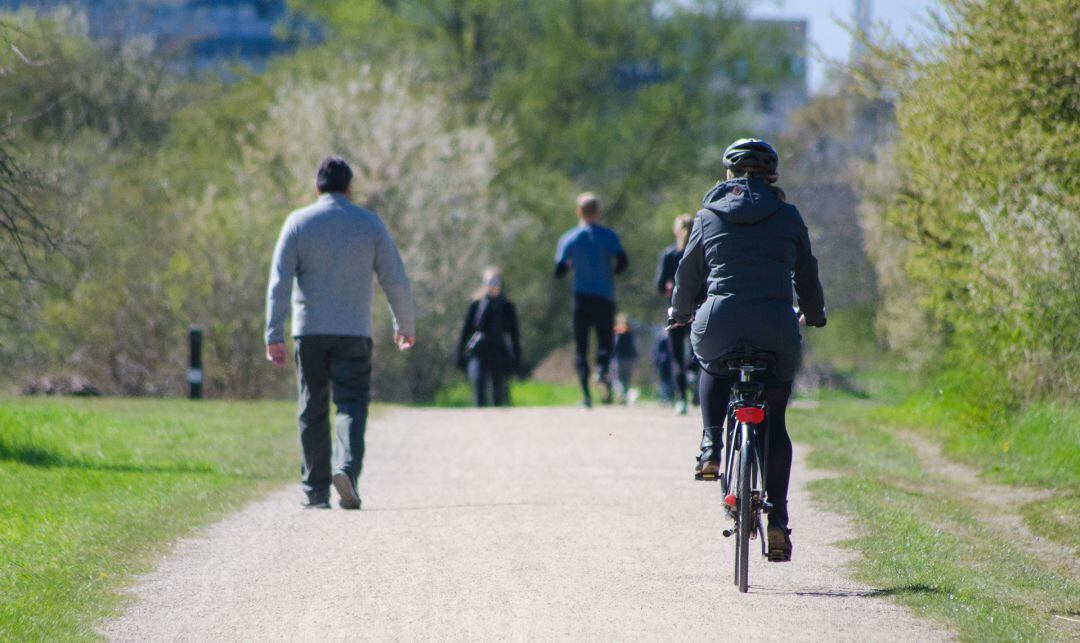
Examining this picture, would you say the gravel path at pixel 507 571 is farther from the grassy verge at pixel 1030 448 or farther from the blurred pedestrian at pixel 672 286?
the blurred pedestrian at pixel 672 286

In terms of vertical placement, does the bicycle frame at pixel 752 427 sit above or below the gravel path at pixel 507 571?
above

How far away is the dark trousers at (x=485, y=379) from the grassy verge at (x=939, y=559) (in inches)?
333

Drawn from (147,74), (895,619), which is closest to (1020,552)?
(895,619)

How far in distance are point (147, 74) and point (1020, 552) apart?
32.1m

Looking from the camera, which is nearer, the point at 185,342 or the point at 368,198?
the point at 185,342

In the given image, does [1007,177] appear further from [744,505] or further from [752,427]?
[744,505]

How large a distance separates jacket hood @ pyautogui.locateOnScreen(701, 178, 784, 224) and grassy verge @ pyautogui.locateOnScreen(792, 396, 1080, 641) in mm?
1664

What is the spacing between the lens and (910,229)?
15.3 m

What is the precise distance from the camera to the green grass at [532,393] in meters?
31.8

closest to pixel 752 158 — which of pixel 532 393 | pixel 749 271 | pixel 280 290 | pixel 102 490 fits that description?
pixel 749 271

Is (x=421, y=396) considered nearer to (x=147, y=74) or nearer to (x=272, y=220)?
(x=272, y=220)

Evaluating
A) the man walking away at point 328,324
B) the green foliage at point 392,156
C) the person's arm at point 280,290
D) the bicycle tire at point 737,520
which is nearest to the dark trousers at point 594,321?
the green foliage at point 392,156

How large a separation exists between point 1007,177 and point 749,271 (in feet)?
23.0

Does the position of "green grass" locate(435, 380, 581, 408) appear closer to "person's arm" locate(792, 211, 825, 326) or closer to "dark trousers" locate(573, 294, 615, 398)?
"dark trousers" locate(573, 294, 615, 398)
